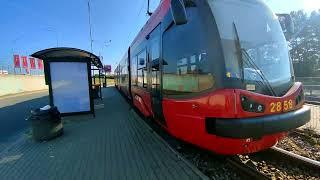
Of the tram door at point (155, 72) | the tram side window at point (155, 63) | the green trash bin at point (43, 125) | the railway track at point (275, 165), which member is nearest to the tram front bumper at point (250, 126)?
the railway track at point (275, 165)

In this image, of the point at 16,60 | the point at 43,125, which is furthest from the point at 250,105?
the point at 16,60

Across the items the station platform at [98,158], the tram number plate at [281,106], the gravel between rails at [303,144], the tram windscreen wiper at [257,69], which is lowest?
the station platform at [98,158]

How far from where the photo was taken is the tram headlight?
393 centimetres

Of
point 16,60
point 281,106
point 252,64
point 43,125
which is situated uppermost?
point 16,60

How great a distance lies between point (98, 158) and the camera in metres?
5.71

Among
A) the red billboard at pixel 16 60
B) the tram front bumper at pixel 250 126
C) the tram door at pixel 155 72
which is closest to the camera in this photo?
Answer: the tram front bumper at pixel 250 126

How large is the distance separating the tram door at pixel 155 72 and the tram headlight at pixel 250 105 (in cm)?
232

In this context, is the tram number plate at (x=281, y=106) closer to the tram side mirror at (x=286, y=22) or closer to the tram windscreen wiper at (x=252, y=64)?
the tram windscreen wiper at (x=252, y=64)

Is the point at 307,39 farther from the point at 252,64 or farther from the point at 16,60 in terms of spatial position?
the point at 16,60

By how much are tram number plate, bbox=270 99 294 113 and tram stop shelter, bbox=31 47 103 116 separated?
811 cm

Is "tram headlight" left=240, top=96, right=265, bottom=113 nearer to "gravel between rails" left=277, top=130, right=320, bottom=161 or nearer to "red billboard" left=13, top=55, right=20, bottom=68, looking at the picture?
"gravel between rails" left=277, top=130, right=320, bottom=161

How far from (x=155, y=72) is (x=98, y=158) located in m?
2.36

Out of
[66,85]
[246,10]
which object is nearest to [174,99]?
[246,10]

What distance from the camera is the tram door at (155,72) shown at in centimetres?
602
